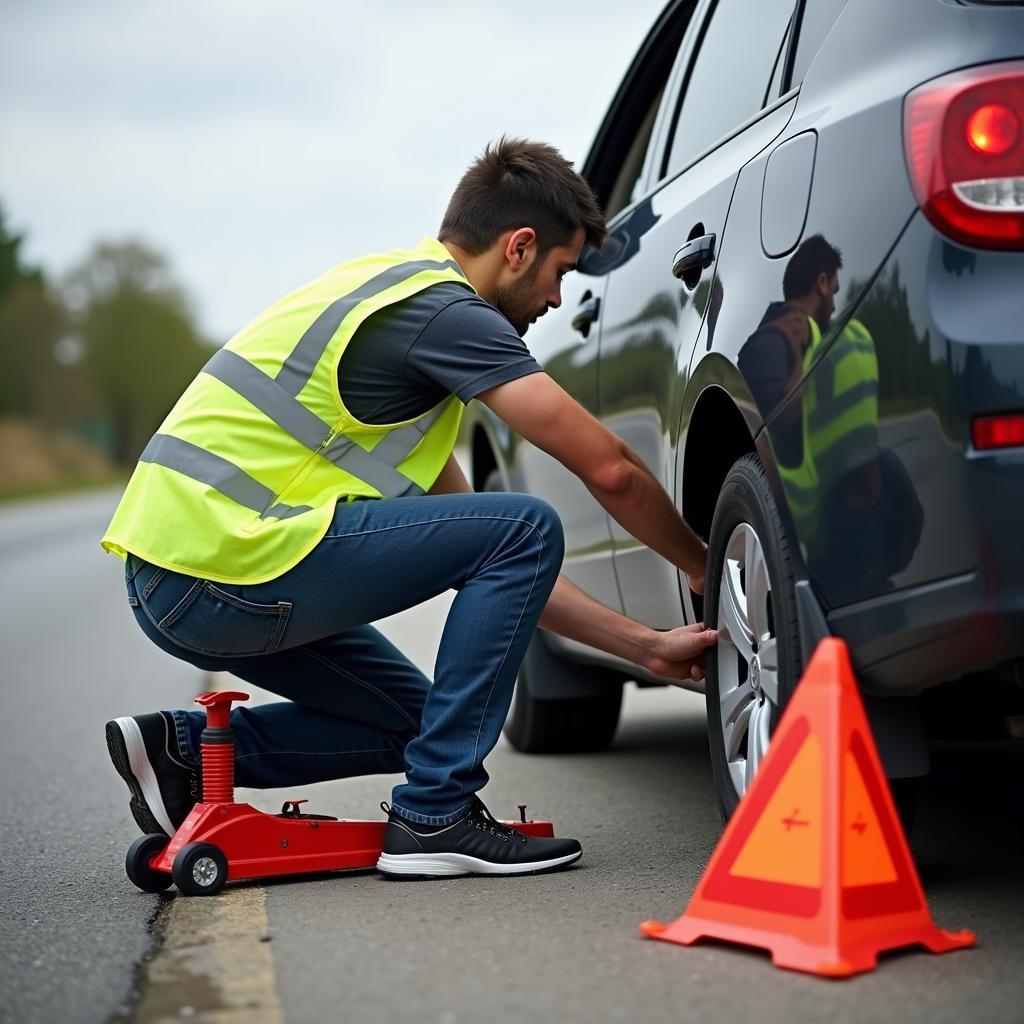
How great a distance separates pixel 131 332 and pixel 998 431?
238ft

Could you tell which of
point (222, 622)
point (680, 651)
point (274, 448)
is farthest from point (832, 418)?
point (222, 622)

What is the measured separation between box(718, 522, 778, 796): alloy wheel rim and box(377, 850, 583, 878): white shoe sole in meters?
0.53

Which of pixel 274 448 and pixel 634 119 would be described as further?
pixel 634 119

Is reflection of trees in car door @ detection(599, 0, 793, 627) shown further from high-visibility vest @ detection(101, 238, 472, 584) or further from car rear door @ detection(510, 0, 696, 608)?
high-visibility vest @ detection(101, 238, 472, 584)

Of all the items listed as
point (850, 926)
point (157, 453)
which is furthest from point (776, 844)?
point (157, 453)

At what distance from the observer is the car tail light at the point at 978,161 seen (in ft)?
7.80

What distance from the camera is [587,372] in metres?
4.14

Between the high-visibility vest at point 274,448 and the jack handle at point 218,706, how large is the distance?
27cm

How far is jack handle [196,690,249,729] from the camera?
135 inches

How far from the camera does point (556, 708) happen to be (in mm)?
5270

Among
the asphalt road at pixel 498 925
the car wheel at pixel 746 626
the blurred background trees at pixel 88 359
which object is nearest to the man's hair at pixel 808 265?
the car wheel at pixel 746 626

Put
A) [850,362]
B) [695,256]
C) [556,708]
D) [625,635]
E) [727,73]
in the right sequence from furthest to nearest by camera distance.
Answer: [556,708]
[727,73]
[625,635]
[695,256]
[850,362]

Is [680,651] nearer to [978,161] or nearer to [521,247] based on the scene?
[521,247]

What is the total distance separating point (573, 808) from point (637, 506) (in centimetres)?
127
